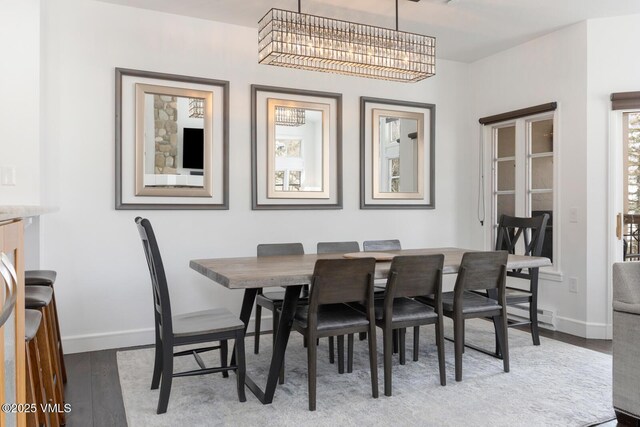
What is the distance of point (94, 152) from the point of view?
3.65m

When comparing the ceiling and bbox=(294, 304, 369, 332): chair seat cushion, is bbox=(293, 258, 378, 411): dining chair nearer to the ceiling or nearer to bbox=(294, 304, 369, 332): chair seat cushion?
bbox=(294, 304, 369, 332): chair seat cushion

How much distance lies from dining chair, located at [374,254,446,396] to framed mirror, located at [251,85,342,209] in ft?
5.58

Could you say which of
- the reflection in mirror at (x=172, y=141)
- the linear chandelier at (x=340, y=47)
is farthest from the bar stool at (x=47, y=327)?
the linear chandelier at (x=340, y=47)

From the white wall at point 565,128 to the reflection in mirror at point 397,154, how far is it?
1.04 meters

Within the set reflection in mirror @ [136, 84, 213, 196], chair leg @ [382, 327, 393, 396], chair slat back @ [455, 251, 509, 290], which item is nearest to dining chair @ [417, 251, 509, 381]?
chair slat back @ [455, 251, 509, 290]

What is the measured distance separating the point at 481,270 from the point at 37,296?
250 centimetres

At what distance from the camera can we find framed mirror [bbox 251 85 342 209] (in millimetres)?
4234

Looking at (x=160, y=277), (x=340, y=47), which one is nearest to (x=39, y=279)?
(x=160, y=277)

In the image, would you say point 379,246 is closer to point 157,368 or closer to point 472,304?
point 472,304

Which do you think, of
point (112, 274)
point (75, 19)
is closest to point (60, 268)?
point (112, 274)

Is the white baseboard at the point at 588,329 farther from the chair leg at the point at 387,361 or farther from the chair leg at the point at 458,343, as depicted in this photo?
the chair leg at the point at 387,361

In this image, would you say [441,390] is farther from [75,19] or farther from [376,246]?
[75,19]

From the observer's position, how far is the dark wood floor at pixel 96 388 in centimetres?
241

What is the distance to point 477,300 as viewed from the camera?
3.21m
